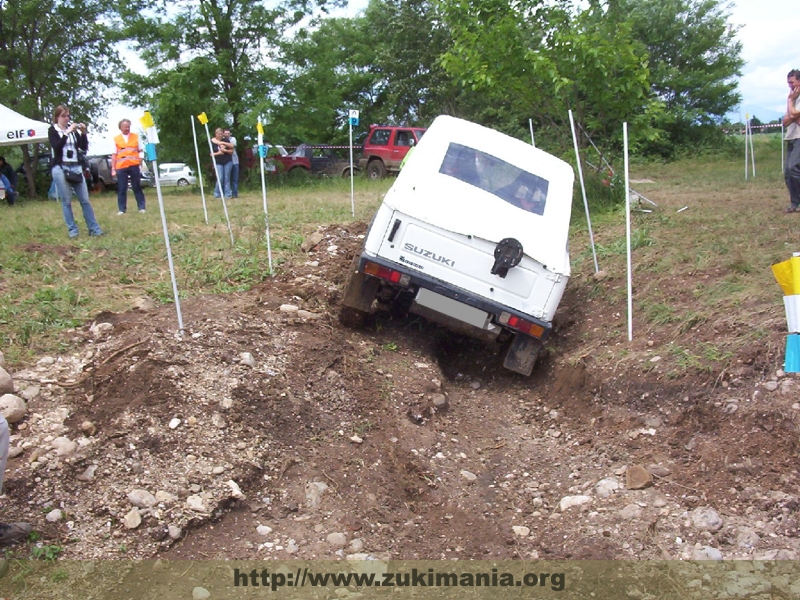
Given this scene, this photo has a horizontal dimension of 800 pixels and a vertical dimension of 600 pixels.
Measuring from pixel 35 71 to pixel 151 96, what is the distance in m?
5.33

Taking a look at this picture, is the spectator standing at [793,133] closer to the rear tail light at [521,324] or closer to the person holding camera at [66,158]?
the rear tail light at [521,324]

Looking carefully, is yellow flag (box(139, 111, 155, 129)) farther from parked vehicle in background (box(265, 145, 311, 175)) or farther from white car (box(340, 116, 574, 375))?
parked vehicle in background (box(265, 145, 311, 175))

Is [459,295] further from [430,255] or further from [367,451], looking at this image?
[367,451]

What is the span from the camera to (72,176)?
8.97 metres

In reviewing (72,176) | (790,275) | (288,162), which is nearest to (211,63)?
(288,162)

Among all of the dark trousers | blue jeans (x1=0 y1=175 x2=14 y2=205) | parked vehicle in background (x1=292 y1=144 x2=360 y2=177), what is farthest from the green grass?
parked vehicle in background (x1=292 y1=144 x2=360 y2=177)

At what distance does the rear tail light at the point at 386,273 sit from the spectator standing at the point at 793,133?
18.0 feet

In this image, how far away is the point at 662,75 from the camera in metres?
23.3

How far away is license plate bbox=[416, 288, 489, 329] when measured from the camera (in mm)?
5688

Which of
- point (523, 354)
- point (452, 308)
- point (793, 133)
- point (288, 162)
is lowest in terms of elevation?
point (523, 354)

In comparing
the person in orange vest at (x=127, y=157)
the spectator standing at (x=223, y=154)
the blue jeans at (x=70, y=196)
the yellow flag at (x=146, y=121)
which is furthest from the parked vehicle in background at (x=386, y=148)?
the yellow flag at (x=146, y=121)

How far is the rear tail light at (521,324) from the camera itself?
18.4 feet

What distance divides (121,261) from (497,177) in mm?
4205

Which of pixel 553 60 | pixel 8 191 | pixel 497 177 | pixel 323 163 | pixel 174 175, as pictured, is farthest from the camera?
pixel 174 175
